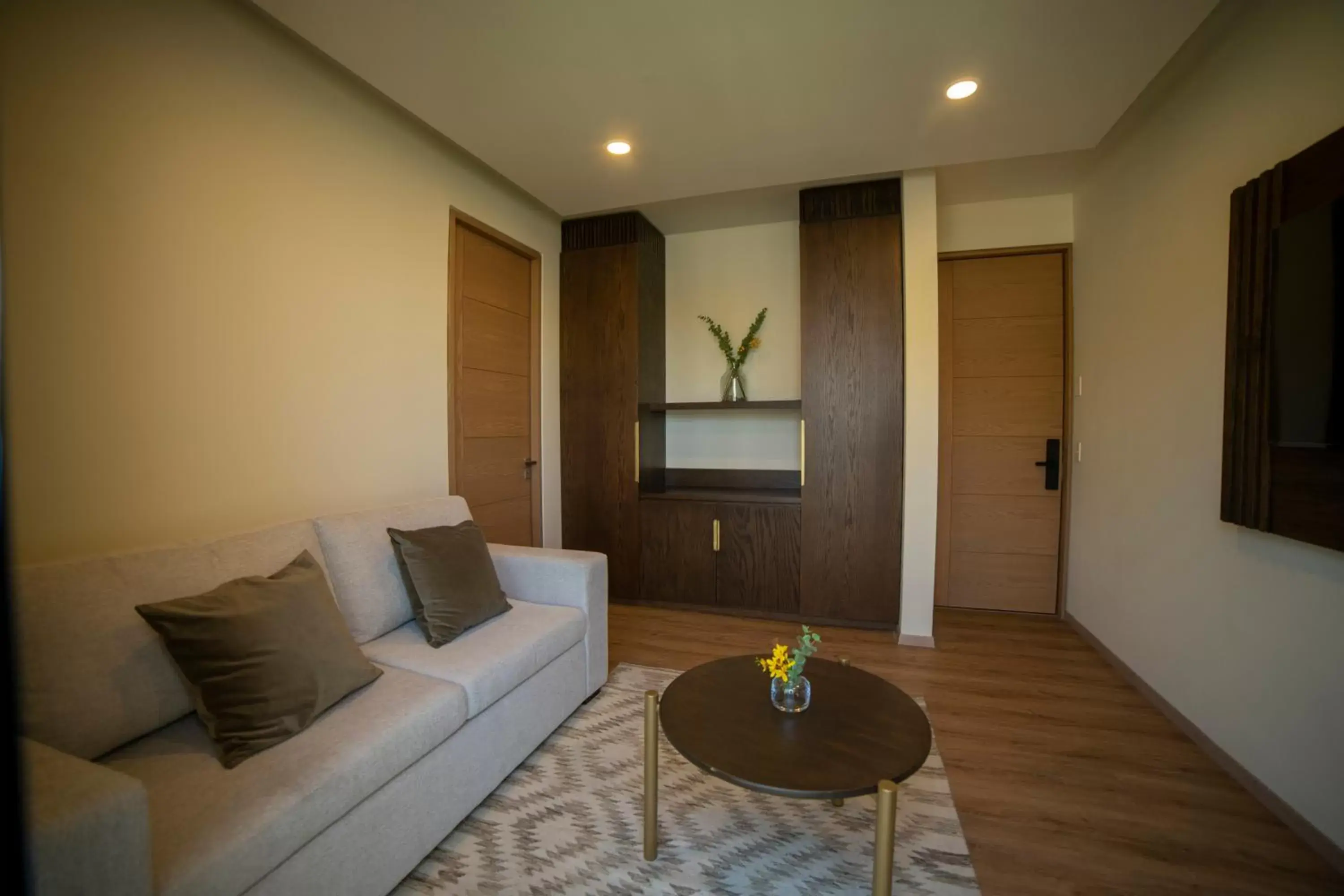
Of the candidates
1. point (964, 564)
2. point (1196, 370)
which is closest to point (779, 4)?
point (1196, 370)

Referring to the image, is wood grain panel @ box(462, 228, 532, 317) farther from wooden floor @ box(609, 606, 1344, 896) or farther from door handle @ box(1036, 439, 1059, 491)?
door handle @ box(1036, 439, 1059, 491)

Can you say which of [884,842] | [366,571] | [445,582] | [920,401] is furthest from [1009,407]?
[366,571]

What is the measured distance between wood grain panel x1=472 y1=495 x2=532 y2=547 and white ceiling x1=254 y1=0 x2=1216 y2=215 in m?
1.89

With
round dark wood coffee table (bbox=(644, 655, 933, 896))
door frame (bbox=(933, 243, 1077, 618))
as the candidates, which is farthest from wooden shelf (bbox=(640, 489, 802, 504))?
round dark wood coffee table (bbox=(644, 655, 933, 896))

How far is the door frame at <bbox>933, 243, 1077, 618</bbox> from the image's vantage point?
10.5ft

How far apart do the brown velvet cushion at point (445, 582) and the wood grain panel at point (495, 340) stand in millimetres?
1210

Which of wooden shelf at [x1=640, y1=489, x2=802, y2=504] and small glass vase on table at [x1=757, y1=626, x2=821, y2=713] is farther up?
wooden shelf at [x1=640, y1=489, x2=802, y2=504]

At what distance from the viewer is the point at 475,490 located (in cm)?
292

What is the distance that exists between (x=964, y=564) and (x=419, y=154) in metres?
4.04

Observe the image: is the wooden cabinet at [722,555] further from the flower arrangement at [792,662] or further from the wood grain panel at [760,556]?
the flower arrangement at [792,662]

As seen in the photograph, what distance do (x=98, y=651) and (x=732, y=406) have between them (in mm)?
2915

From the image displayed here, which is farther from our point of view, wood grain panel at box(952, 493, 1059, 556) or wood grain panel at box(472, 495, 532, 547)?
wood grain panel at box(952, 493, 1059, 556)

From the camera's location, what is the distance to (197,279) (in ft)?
5.48

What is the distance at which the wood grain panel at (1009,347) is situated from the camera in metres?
3.27
